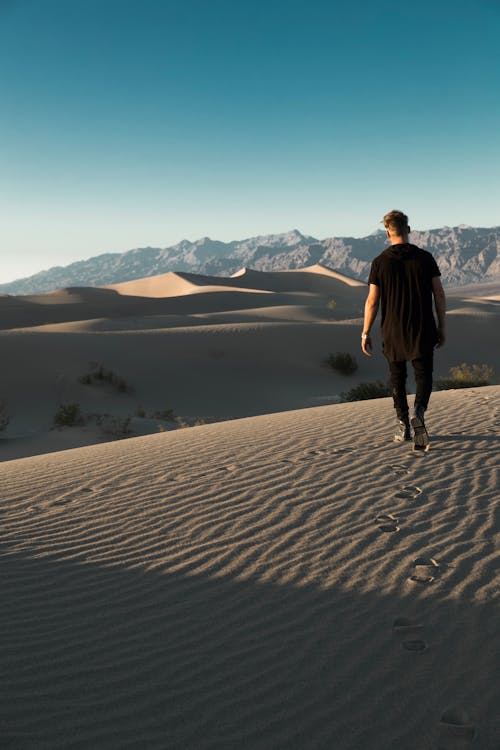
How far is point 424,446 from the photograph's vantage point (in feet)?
20.4

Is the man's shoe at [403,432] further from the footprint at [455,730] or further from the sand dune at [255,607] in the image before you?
the footprint at [455,730]

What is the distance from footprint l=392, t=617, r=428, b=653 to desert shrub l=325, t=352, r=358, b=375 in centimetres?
1821

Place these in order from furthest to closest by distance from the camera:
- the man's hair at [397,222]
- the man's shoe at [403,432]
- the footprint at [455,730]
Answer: the man's shoe at [403,432] → the man's hair at [397,222] → the footprint at [455,730]

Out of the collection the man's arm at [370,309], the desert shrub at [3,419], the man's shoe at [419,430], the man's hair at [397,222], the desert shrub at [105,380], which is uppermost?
the man's hair at [397,222]

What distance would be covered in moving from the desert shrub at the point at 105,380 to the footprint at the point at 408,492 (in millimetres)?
12830

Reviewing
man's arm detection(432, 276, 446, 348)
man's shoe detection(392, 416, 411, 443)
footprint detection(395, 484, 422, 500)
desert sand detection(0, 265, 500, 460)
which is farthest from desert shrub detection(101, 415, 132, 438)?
footprint detection(395, 484, 422, 500)

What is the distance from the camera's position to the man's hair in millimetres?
5707

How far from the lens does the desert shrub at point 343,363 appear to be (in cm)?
2103

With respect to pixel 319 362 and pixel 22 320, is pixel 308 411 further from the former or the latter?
pixel 22 320

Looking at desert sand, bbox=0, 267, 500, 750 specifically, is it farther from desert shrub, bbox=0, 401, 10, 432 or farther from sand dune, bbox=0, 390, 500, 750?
desert shrub, bbox=0, 401, 10, 432

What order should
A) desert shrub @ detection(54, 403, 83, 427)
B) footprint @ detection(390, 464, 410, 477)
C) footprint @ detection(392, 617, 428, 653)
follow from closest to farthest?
footprint @ detection(392, 617, 428, 653) < footprint @ detection(390, 464, 410, 477) < desert shrub @ detection(54, 403, 83, 427)

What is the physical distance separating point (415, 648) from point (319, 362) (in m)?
19.4

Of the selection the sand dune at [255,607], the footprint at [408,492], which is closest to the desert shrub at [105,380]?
the sand dune at [255,607]

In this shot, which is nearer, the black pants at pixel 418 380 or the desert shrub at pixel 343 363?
the black pants at pixel 418 380
